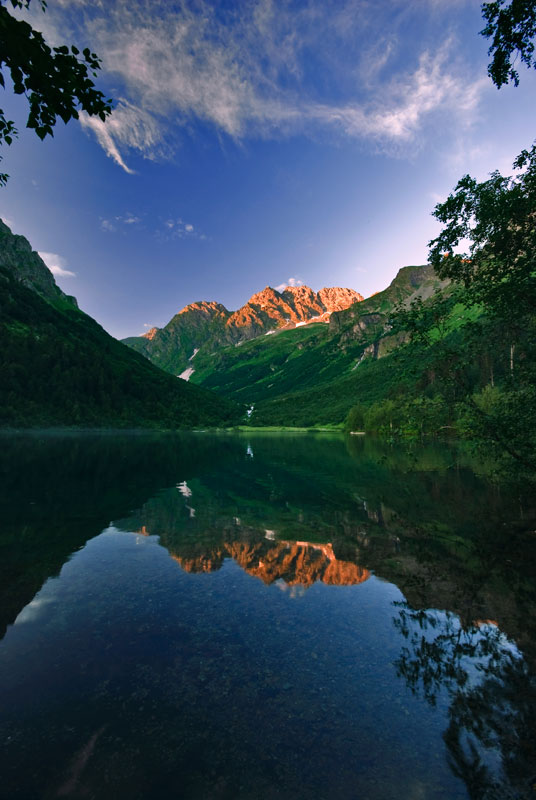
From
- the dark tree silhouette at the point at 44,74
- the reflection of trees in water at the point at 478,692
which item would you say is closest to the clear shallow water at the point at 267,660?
the reflection of trees in water at the point at 478,692

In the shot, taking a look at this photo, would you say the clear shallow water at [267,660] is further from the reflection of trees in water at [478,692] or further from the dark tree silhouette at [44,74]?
the dark tree silhouette at [44,74]

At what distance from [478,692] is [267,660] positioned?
5895 millimetres

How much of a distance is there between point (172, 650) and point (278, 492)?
3084 cm

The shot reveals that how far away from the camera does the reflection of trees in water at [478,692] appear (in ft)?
23.9

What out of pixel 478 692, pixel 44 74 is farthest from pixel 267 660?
pixel 44 74

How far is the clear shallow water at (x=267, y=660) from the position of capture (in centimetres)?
732

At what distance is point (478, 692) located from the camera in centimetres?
980

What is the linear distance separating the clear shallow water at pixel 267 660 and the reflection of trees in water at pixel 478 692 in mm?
49

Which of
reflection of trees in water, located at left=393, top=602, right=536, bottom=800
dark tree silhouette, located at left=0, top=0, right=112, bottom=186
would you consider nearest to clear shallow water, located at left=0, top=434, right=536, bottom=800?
reflection of trees in water, located at left=393, top=602, right=536, bottom=800

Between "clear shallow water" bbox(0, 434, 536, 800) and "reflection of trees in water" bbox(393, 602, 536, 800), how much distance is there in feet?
0.16

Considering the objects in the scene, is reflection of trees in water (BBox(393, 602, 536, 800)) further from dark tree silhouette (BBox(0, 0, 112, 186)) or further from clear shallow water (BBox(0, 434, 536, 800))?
dark tree silhouette (BBox(0, 0, 112, 186))

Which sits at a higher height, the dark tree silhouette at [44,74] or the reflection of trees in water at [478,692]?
the dark tree silhouette at [44,74]

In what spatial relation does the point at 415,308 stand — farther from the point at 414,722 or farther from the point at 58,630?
the point at 58,630

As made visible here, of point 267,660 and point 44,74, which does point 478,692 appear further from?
point 44,74
